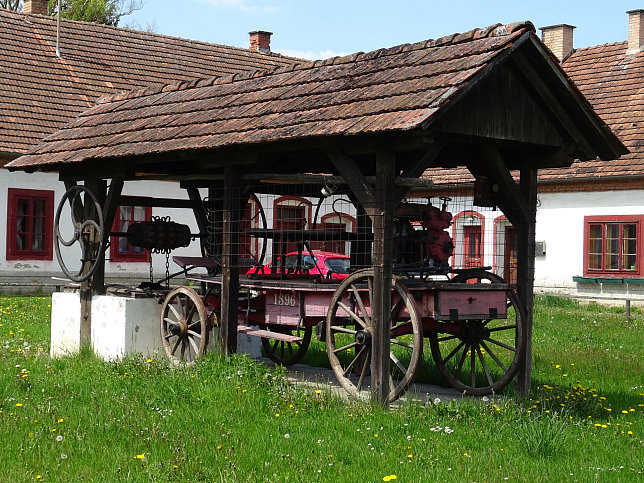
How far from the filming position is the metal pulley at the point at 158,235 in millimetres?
12188

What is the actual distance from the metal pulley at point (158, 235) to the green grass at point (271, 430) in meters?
1.56

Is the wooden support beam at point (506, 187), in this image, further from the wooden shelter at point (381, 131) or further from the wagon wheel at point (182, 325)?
the wagon wheel at point (182, 325)

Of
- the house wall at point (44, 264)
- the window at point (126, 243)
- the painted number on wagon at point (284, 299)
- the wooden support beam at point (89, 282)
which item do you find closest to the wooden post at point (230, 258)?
the painted number on wagon at point (284, 299)

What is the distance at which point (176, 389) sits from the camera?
9.33 m

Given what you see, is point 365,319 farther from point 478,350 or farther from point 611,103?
point 611,103

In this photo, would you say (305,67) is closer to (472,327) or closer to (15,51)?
(472,327)

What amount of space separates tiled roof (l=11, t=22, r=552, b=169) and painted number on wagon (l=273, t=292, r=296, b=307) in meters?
1.75

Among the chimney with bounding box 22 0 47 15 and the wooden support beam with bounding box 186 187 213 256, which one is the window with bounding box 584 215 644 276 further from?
the chimney with bounding box 22 0 47 15

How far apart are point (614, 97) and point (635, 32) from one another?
2524mm

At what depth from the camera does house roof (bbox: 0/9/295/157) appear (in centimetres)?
2447

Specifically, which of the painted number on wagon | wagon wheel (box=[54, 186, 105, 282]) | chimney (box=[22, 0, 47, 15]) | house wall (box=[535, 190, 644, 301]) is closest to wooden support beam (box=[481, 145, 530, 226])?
the painted number on wagon

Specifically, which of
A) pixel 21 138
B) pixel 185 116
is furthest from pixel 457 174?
pixel 185 116

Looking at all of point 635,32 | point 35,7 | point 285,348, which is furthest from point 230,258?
point 35,7

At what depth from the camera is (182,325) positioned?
11.3 meters
